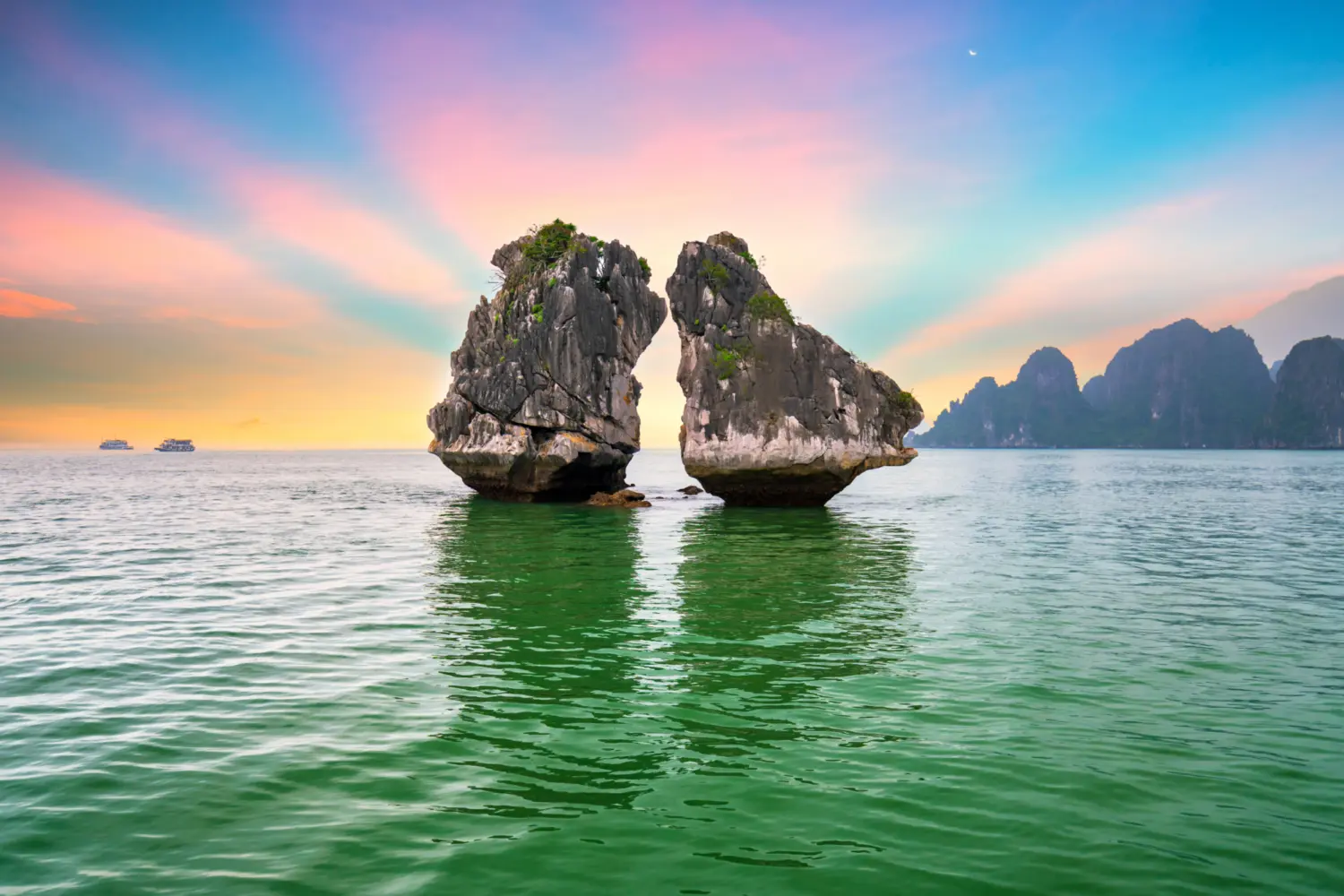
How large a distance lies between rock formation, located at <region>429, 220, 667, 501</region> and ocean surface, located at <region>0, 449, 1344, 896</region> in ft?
69.0

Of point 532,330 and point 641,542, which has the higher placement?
point 532,330

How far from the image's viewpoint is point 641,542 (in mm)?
25359

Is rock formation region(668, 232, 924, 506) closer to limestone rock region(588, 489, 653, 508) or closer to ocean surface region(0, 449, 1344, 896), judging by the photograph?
limestone rock region(588, 489, 653, 508)

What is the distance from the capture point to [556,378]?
40.7 m

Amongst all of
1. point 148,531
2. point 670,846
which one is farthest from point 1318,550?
point 148,531

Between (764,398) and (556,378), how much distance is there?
11493 mm

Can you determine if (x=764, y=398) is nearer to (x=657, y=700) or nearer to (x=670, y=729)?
(x=657, y=700)

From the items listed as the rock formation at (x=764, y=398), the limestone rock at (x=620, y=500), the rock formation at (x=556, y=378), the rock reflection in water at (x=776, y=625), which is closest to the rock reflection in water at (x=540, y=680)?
the rock reflection in water at (x=776, y=625)

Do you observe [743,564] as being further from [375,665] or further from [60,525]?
[60,525]

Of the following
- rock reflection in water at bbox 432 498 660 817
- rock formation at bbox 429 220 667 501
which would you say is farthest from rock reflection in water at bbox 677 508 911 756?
rock formation at bbox 429 220 667 501

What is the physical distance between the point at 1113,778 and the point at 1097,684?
318 cm

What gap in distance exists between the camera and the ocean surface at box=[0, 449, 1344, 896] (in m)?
5.60

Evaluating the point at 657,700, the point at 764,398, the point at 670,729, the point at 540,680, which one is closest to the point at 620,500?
the point at 764,398

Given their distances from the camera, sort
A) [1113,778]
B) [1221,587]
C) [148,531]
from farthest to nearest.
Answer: [148,531]
[1221,587]
[1113,778]
